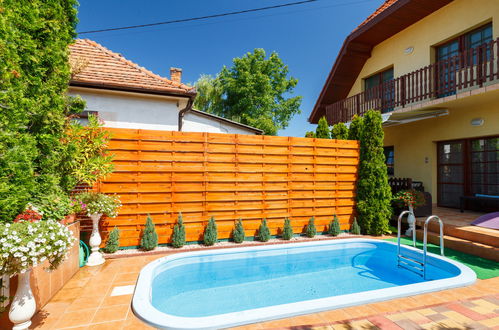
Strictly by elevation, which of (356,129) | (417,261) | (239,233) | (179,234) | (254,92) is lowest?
(417,261)

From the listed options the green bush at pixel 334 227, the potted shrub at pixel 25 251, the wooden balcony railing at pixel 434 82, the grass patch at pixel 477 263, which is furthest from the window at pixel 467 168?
the potted shrub at pixel 25 251

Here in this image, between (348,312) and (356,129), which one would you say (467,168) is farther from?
(348,312)

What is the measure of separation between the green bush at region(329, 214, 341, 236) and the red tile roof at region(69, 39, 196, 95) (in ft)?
20.7

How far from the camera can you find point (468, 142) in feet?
30.2

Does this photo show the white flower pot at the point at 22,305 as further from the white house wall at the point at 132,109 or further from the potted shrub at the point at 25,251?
the white house wall at the point at 132,109

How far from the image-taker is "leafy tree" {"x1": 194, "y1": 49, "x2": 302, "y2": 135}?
2625 cm

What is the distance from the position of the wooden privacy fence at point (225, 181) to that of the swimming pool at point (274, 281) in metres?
1.04

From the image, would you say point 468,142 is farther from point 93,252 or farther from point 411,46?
point 93,252

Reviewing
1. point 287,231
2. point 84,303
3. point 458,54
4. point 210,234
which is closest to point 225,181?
point 210,234

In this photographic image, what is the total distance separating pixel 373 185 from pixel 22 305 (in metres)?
8.17

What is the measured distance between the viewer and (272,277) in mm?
5512

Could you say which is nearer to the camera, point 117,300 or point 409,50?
point 117,300

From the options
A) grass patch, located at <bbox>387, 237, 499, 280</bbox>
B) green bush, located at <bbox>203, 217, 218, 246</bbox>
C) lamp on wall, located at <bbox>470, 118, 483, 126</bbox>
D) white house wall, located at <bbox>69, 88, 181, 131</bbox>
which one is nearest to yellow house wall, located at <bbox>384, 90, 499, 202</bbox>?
lamp on wall, located at <bbox>470, 118, 483, 126</bbox>

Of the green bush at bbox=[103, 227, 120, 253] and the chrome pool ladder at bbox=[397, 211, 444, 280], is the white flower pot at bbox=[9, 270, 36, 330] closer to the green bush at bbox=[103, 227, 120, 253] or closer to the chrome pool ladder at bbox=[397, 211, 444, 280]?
the green bush at bbox=[103, 227, 120, 253]
